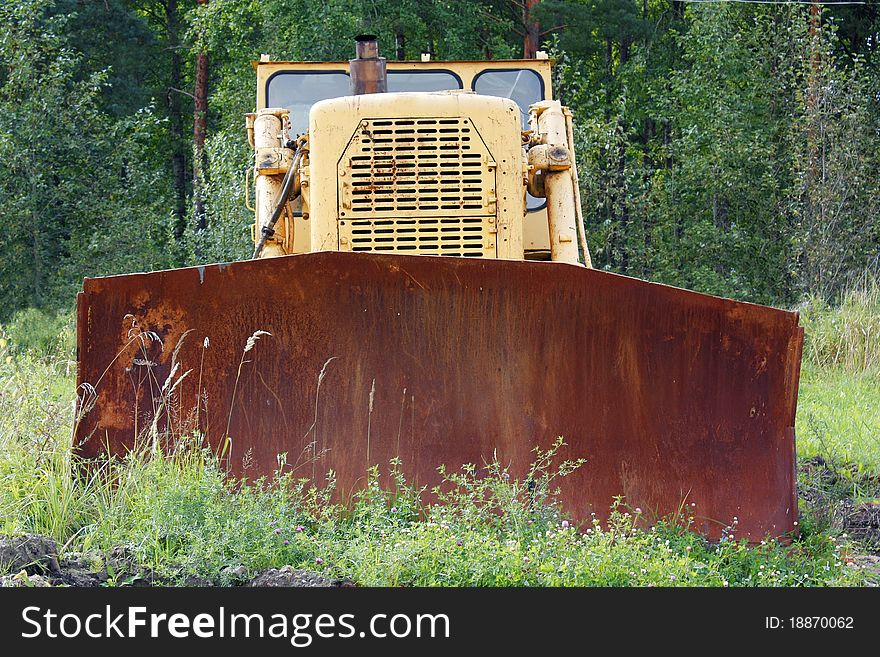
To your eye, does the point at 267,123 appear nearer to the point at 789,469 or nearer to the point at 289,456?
the point at 289,456

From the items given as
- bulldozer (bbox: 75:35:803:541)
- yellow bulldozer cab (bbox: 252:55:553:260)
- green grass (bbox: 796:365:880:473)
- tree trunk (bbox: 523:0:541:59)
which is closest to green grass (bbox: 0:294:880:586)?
bulldozer (bbox: 75:35:803:541)

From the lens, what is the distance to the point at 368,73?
21.2 feet

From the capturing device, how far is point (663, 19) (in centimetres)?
2458

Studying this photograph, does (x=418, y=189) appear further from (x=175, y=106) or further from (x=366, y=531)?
(x=175, y=106)

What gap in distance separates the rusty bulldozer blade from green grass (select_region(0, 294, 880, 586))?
12 cm

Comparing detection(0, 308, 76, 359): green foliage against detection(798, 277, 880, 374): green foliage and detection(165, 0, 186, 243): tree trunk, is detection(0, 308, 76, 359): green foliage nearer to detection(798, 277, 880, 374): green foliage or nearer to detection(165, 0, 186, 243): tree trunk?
detection(798, 277, 880, 374): green foliage

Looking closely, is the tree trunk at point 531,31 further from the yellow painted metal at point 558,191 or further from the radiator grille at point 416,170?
the radiator grille at point 416,170

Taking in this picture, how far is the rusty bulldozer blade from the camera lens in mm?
4445

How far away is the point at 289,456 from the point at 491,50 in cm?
1690

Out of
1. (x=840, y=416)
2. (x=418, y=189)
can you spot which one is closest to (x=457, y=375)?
(x=418, y=189)

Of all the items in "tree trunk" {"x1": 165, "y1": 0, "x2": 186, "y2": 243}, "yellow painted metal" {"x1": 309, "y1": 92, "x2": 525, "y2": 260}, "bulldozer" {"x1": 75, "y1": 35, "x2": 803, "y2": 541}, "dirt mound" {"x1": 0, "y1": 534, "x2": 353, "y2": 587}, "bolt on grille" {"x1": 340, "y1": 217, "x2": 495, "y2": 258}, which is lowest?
"dirt mound" {"x1": 0, "y1": 534, "x2": 353, "y2": 587}

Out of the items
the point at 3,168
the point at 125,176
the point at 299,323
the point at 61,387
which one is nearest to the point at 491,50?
the point at 125,176

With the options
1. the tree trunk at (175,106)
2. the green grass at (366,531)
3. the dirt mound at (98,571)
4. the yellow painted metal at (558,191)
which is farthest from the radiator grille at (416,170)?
the tree trunk at (175,106)

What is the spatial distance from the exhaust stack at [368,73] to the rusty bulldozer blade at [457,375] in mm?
2257
